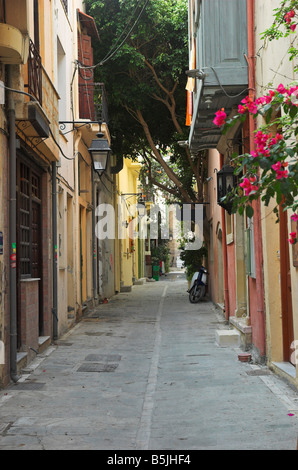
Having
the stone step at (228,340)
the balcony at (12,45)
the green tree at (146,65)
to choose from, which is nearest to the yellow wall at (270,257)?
the stone step at (228,340)

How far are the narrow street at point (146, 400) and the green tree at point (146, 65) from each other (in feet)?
35.6

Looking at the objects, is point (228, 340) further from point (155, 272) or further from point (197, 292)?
point (155, 272)

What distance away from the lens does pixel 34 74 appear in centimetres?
949

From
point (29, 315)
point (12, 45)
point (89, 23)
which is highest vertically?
point (89, 23)

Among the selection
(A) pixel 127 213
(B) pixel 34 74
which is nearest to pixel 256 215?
(B) pixel 34 74

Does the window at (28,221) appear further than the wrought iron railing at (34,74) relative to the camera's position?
Yes

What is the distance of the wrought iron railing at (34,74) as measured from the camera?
362 inches

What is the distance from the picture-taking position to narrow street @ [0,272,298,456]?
525cm

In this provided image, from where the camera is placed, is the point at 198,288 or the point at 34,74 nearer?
the point at 34,74

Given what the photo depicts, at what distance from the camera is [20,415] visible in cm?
627

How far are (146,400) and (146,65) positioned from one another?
1611 centimetres

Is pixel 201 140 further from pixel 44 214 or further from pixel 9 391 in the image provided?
pixel 9 391

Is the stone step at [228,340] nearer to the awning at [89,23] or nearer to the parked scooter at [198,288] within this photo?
the parked scooter at [198,288]
